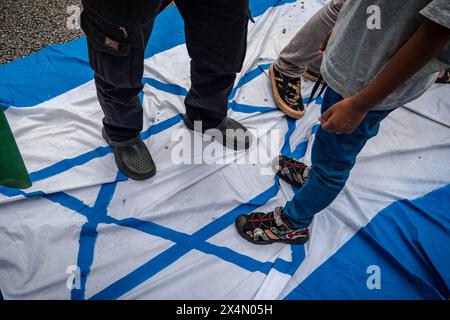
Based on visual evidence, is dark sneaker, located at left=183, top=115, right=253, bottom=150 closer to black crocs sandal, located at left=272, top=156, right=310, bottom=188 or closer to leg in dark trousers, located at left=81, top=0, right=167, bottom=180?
black crocs sandal, located at left=272, top=156, right=310, bottom=188

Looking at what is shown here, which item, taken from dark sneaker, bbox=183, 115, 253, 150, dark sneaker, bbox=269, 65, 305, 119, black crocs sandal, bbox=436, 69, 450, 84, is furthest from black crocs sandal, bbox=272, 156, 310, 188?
black crocs sandal, bbox=436, 69, 450, 84

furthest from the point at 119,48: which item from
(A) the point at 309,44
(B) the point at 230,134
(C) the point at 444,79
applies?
(C) the point at 444,79

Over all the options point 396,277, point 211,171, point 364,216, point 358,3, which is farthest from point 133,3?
point 396,277

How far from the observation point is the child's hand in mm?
729

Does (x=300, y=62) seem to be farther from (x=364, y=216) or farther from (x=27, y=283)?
(x=27, y=283)

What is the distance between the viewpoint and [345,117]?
0.74 meters

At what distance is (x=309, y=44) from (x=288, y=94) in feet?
0.76

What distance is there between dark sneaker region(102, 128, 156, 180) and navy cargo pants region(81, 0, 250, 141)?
34mm

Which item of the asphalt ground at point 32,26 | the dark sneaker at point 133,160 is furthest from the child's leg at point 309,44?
the asphalt ground at point 32,26

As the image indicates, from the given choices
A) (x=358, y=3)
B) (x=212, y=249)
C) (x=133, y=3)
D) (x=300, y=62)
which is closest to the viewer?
(x=358, y=3)

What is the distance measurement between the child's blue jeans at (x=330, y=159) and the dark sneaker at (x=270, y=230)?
12 cm

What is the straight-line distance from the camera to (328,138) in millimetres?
868

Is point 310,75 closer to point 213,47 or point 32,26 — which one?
point 213,47
